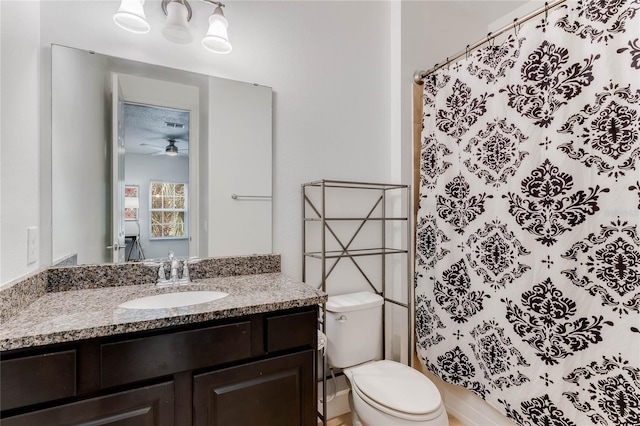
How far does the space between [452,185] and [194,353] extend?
4.87ft

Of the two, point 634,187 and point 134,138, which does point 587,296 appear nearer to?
point 634,187

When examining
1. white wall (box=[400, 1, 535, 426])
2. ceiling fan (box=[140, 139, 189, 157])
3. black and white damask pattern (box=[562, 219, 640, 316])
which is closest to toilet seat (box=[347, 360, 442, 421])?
white wall (box=[400, 1, 535, 426])

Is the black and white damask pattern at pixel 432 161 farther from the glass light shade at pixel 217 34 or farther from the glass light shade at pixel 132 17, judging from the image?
the glass light shade at pixel 132 17

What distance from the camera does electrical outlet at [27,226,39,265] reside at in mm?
1154

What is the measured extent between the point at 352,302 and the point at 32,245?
4.69 ft

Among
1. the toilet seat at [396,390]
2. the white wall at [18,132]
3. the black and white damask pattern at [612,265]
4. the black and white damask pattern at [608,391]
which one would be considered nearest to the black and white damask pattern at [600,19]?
the black and white damask pattern at [612,265]

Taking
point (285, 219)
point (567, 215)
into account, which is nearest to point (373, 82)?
point (285, 219)

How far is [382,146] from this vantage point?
6.86 feet

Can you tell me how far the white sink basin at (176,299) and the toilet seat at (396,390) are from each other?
80cm

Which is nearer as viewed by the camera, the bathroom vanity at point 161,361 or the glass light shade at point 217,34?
the bathroom vanity at point 161,361

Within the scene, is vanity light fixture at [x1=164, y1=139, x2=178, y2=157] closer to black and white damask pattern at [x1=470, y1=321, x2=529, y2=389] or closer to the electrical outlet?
the electrical outlet

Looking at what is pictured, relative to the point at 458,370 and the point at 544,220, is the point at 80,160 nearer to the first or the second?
the point at 544,220

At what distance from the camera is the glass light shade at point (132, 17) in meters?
1.29

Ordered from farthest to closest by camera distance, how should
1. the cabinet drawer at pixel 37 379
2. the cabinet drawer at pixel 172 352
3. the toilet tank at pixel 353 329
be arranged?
the toilet tank at pixel 353 329
the cabinet drawer at pixel 172 352
the cabinet drawer at pixel 37 379
